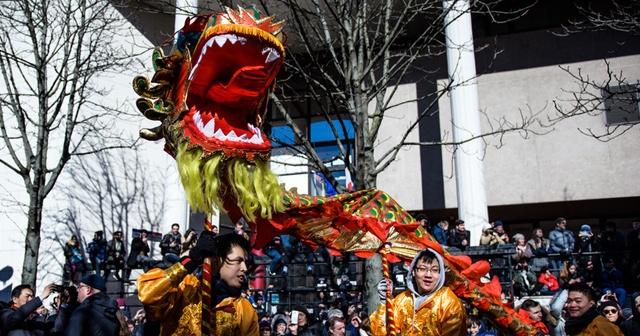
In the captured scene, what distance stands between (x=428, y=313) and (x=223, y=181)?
7.26 ft

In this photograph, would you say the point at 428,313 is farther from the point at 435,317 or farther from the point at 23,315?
the point at 23,315

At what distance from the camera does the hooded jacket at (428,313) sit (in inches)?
185

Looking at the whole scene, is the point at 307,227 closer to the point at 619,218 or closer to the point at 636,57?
the point at 636,57

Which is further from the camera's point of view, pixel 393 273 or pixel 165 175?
pixel 165 175

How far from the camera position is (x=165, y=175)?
1856 centimetres

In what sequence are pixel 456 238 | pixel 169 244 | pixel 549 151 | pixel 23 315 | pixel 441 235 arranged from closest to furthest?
pixel 23 315, pixel 456 238, pixel 441 235, pixel 169 244, pixel 549 151

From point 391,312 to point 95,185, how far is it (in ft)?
46.3

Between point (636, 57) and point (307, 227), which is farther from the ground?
point (636, 57)

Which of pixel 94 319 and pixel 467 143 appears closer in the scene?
pixel 94 319

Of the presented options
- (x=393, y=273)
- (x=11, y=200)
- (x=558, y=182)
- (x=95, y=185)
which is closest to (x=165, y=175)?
(x=95, y=185)

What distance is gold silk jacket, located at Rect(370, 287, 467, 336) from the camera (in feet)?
15.4

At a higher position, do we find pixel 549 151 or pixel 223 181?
pixel 549 151

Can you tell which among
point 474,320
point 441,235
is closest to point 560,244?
point 441,235

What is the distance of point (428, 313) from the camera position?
4.77 metres
